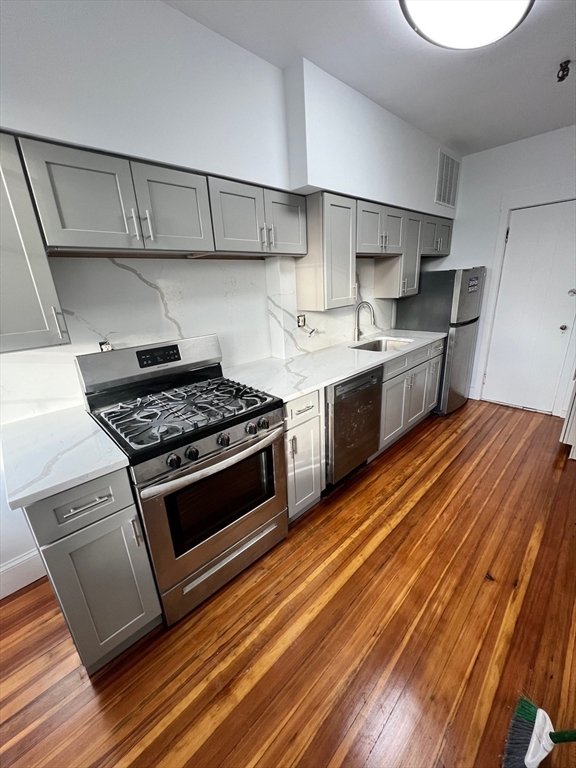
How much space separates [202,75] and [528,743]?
294cm

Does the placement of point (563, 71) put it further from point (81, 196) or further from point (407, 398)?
point (81, 196)

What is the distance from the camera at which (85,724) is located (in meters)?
1.15

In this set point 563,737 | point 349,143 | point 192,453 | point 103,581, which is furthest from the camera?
point 349,143

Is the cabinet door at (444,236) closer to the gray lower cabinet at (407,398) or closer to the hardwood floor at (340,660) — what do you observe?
the gray lower cabinet at (407,398)

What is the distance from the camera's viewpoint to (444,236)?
3471mm

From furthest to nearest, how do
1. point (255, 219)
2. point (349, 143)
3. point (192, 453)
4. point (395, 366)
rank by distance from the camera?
point (395, 366)
point (349, 143)
point (255, 219)
point (192, 453)

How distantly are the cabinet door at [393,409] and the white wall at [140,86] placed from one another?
174cm

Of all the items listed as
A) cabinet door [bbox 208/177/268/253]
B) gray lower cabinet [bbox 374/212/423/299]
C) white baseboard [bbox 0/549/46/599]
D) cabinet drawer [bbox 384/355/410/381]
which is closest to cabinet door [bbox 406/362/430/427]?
cabinet drawer [bbox 384/355/410/381]

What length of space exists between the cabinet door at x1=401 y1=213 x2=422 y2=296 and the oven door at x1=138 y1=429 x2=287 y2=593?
220cm

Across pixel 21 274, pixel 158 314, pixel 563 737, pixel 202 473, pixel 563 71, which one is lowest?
pixel 563 737

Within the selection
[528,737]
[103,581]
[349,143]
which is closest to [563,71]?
[349,143]

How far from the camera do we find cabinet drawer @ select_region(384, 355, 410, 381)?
2.45 metres

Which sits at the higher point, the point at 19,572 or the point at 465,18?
the point at 465,18

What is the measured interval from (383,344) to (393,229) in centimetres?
105
